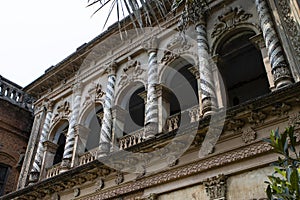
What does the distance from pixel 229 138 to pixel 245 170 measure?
783 millimetres

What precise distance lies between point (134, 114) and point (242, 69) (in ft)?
14.7

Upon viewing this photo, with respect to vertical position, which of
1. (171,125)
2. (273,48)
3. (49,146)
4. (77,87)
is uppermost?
(77,87)

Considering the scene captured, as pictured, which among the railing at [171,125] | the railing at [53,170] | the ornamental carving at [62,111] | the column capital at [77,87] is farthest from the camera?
the ornamental carving at [62,111]

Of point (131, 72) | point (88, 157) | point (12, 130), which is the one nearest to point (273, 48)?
point (131, 72)

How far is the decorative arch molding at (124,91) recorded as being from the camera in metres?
10.2

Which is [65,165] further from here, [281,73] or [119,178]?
[281,73]

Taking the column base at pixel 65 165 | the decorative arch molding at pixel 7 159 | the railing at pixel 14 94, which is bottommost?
the column base at pixel 65 165

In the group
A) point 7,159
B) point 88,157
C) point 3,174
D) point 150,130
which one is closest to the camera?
point 150,130

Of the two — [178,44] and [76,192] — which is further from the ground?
[178,44]

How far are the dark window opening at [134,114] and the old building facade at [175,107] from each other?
6 centimetres

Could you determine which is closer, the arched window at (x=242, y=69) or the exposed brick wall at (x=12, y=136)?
the arched window at (x=242, y=69)

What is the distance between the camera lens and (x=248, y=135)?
611 cm

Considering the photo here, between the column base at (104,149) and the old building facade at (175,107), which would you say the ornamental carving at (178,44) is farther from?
the column base at (104,149)

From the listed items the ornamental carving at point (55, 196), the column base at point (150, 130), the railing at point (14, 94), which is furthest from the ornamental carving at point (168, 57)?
the railing at point (14, 94)
